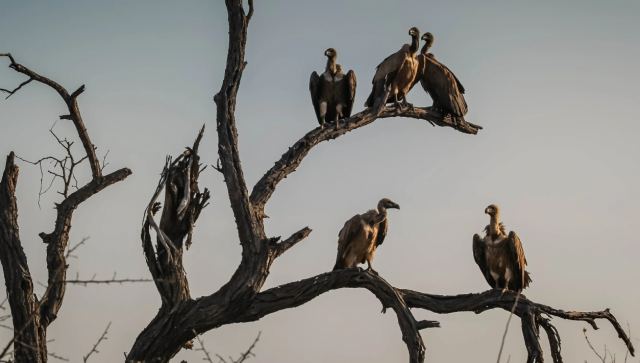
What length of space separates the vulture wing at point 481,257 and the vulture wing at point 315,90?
6.56ft

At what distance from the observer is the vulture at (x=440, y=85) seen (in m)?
9.79

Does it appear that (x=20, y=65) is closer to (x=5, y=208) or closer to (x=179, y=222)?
(x=5, y=208)

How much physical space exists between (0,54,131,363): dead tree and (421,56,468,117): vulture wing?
128 inches

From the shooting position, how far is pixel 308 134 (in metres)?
8.37

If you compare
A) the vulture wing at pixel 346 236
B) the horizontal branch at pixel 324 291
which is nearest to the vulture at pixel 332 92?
the vulture wing at pixel 346 236

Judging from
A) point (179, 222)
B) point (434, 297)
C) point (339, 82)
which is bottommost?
point (434, 297)

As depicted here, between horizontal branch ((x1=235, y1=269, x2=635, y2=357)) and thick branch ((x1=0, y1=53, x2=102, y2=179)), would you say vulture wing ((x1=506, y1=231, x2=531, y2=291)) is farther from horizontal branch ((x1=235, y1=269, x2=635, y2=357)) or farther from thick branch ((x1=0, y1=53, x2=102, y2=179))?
thick branch ((x1=0, y1=53, x2=102, y2=179))

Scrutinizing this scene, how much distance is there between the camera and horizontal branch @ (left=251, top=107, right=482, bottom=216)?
26.3 ft

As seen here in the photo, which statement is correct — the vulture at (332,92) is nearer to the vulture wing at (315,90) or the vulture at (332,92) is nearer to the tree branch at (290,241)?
the vulture wing at (315,90)

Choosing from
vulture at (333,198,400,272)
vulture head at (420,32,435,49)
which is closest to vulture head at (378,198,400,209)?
vulture at (333,198,400,272)

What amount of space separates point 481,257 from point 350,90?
2147 millimetres

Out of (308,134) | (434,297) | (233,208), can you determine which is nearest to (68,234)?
(233,208)

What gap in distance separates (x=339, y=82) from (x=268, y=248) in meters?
3.11

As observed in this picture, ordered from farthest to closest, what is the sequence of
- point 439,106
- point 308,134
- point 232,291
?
point 439,106 < point 308,134 < point 232,291
